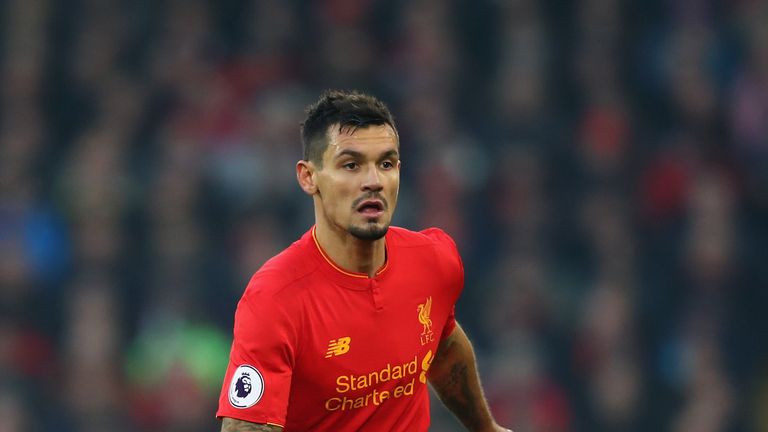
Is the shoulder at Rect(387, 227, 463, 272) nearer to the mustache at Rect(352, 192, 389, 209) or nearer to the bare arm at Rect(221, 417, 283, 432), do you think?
the mustache at Rect(352, 192, 389, 209)

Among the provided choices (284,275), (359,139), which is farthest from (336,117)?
(284,275)

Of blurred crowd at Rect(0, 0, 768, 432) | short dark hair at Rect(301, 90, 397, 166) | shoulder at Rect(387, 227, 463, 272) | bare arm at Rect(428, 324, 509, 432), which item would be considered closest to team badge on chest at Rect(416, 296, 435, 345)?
shoulder at Rect(387, 227, 463, 272)

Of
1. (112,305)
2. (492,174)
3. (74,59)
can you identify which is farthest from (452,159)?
(74,59)

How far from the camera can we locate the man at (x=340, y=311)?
170 inches

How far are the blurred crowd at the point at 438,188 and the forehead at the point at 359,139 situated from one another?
15.5ft

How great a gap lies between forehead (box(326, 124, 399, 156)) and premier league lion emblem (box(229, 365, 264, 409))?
0.77 meters

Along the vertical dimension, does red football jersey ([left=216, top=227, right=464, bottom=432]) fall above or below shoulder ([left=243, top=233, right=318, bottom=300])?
below

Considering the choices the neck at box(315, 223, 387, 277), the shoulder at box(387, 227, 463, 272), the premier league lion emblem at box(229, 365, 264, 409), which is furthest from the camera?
the shoulder at box(387, 227, 463, 272)

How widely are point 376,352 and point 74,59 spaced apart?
7842 mm

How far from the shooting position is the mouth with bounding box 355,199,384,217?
450 cm

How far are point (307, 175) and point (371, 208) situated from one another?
28 cm

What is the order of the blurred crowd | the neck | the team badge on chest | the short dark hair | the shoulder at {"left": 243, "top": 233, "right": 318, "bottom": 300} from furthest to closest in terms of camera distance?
the blurred crowd → the team badge on chest → the neck → the short dark hair → the shoulder at {"left": 243, "top": 233, "right": 318, "bottom": 300}

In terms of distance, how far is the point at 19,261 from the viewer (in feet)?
33.4

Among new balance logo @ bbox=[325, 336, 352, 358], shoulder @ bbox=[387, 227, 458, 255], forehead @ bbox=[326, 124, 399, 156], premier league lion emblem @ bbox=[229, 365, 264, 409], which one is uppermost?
forehead @ bbox=[326, 124, 399, 156]
